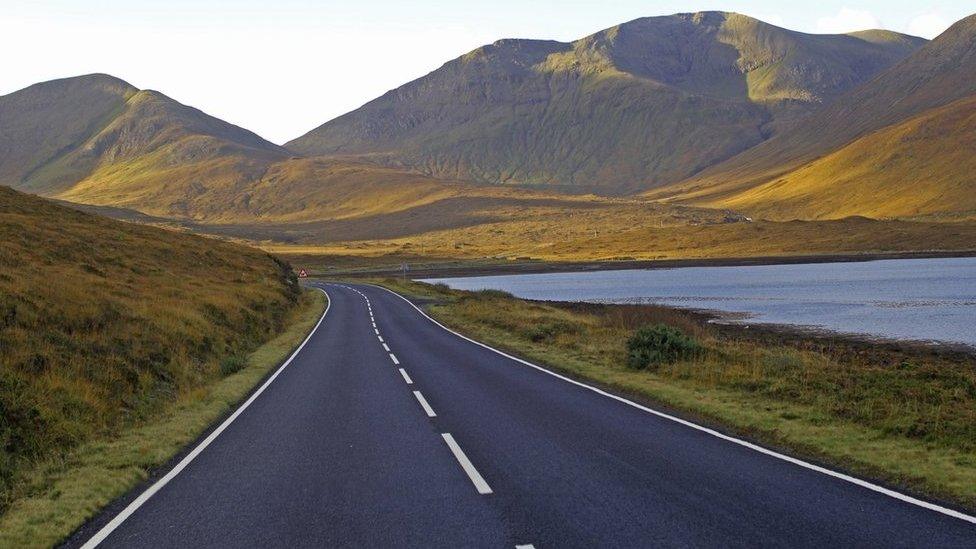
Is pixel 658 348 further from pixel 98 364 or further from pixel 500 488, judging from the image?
pixel 98 364

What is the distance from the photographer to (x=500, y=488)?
952cm

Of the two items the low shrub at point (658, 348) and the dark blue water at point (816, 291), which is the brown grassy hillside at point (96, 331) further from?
the dark blue water at point (816, 291)

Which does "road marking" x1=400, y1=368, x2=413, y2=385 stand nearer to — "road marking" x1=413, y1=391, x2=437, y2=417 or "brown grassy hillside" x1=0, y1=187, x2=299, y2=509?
"road marking" x1=413, y1=391, x2=437, y2=417

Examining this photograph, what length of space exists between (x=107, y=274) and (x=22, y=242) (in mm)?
4399

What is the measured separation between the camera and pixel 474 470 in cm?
1041

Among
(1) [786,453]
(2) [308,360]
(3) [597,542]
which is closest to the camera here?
(3) [597,542]

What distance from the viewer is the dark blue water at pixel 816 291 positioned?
4238 centimetres

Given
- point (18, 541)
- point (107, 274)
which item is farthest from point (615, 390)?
point (107, 274)

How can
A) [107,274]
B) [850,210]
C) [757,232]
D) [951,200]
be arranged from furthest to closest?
[850,210] < [951,200] < [757,232] < [107,274]

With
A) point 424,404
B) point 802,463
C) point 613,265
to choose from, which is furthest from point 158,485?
point 613,265

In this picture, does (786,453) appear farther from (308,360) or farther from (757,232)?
(757,232)

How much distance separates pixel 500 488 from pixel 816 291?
6118 cm

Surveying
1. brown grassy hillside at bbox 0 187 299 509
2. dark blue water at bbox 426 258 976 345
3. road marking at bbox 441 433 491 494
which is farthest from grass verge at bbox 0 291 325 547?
dark blue water at bbox 426 258 976 345

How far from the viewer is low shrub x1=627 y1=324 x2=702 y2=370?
21297mm
